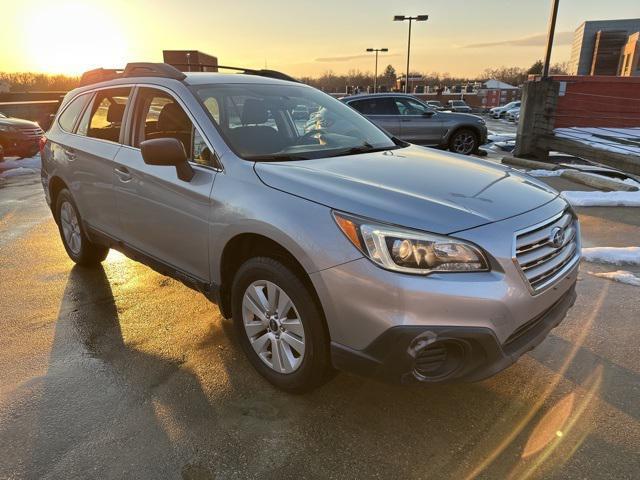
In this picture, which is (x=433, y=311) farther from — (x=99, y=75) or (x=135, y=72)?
(x=99, y=75)

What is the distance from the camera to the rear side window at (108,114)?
12.7ft

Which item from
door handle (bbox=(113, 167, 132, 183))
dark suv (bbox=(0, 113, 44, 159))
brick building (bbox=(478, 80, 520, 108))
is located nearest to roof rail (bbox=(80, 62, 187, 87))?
door handle (bbox=(113, 167, 132, 183))

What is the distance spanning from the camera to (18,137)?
44.2 ft

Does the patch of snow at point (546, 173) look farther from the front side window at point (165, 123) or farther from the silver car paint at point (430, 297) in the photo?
the silver car paint at point (430, 297)

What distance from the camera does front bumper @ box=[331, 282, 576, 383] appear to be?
2086mm

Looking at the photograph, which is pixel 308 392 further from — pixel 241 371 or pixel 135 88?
pixel 135 88

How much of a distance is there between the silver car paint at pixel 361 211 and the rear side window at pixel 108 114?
2.20 ft

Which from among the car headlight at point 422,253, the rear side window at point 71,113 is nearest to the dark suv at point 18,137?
the rear side window at point 71,113

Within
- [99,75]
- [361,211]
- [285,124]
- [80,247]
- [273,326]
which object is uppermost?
[99,75]

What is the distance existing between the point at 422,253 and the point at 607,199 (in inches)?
245

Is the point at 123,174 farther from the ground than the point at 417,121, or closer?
farther from the ground

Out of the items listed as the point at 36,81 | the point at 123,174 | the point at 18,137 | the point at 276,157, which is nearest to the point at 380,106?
the point at 123,174

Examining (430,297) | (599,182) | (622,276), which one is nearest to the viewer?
(430,297)

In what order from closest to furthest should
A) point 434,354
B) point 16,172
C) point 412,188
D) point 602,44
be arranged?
point 434,354 → point 412,188 → point 16,172 → point 602,44
